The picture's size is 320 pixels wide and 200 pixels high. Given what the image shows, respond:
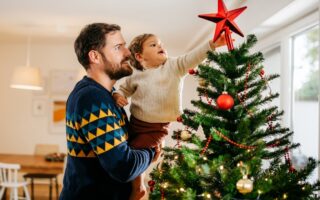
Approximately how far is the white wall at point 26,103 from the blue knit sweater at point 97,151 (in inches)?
208

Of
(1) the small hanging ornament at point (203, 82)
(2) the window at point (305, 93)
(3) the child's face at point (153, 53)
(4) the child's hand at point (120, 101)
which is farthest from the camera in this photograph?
(2) the window at point (305, 93)

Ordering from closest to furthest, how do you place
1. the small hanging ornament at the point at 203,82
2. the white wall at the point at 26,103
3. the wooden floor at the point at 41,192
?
1. the small hanging ornament at the point at 203,82
2. the wooden floor at the point at 41,192
3. the white wall at the point at 26,103

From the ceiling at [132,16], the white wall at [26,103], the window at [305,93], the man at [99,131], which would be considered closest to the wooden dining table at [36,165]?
the white wall at [26,103]

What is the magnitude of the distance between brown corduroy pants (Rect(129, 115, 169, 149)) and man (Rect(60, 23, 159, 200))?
2.5 inches

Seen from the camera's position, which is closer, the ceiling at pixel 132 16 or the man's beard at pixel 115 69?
the man's beard at pixel 115 69

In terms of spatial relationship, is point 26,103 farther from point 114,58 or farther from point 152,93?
point 114,58

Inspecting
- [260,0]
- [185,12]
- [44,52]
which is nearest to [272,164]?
[260,0]

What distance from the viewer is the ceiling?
297cm

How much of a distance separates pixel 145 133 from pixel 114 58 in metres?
0.33

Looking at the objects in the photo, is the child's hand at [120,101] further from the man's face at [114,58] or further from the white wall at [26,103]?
the white wall at [26,103]

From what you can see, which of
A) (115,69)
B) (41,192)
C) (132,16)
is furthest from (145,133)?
(41,192)

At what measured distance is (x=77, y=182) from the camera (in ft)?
4.14

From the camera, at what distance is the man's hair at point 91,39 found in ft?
4.29

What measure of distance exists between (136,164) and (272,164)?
0.43m
